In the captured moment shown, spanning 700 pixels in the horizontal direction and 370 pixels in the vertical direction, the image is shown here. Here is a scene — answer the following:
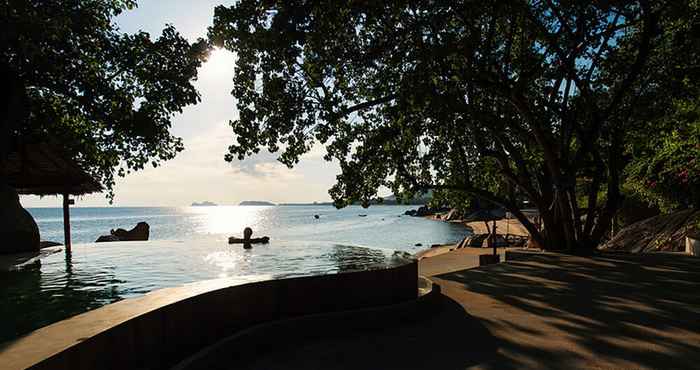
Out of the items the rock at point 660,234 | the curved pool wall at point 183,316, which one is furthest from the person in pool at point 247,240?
the rock at point 660,234

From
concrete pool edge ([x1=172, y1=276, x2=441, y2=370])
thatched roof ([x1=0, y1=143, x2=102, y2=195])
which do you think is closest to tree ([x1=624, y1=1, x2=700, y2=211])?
concrete pool edge ([x1=172, y1=276, x2=441, y2=370])

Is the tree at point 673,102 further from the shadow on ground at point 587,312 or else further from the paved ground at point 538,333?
the paved ground at point 538,333

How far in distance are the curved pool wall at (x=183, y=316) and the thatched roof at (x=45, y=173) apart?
13.2m

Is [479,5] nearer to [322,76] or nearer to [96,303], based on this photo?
[322,76]

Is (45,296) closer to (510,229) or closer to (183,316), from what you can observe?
(183,316)

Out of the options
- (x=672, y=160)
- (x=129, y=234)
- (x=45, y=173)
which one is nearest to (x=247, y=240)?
(x=45, y=173)

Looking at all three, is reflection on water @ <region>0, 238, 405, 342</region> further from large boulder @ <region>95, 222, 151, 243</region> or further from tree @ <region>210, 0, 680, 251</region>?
large boulder @ <region>95, 222, 151, 243</region>

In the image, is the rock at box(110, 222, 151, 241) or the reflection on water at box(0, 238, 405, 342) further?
the rock at box(110, 222, 151, 241)

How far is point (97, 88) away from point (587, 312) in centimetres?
1350

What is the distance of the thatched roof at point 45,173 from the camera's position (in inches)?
627

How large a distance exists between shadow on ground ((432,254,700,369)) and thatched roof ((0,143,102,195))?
14867 mm

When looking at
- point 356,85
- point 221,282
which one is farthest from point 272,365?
point 356,85

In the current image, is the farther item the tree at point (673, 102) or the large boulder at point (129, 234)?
the large boulder at point (129, 234)

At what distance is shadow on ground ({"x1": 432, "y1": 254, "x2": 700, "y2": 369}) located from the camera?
207 inches
